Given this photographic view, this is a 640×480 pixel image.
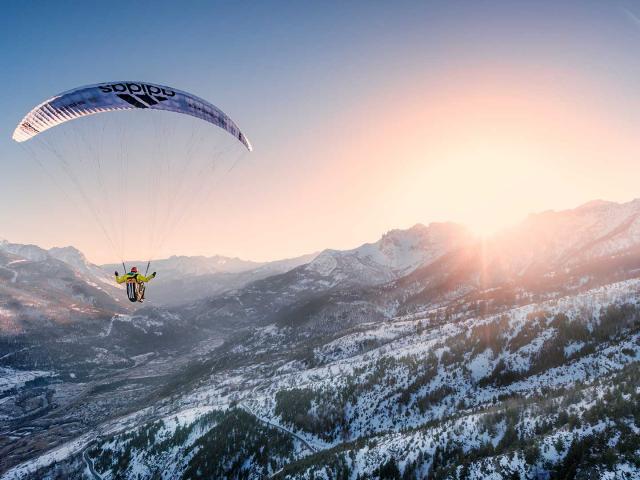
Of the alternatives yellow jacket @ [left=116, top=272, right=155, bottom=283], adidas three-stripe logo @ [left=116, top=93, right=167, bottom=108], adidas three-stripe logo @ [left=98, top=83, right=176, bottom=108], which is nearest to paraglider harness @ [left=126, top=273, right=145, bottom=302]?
yellow jacket @ [left=116, top=272, right=155, bottom=283]

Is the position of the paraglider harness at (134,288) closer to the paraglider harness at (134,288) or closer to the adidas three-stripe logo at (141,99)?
the paraglider harness at (134,288)

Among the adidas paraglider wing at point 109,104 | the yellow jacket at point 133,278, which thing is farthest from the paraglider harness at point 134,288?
the adidas paraglider wing at point 109,104

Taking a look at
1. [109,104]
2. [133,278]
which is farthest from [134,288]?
[109,104]

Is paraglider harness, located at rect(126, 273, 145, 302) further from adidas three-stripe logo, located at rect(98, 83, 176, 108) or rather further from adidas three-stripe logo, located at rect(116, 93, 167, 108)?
adidas three-stripe logo, located at rect(98, 83, 176, 108)

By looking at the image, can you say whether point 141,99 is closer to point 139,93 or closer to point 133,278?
point 139,93

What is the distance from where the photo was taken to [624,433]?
28.5 metres

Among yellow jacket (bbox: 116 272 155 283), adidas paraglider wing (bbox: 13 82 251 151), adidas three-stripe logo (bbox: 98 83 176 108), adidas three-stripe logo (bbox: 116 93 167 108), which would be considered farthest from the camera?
yellow jacket (bbox: 116 272 155 283)

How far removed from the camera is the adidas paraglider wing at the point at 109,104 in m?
29.4

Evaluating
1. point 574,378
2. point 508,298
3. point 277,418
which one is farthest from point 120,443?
point 508,298

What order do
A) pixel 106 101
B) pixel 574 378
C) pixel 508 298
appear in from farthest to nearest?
pixel 508 298 < pixel 574 378 < pixel 106 101

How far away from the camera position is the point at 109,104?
32.6 m

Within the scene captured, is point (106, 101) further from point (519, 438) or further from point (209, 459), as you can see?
point (209, 459)

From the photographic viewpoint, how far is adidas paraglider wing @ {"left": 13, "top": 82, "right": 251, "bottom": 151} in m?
29.4

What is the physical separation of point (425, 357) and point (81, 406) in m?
183
